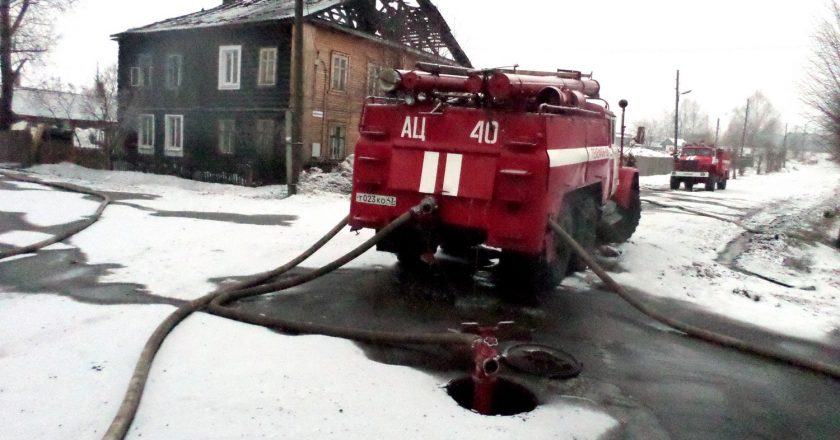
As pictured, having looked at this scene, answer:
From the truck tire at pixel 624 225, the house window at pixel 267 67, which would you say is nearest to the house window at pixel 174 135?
the house window at pixel 267 67

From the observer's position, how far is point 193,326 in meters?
5.57

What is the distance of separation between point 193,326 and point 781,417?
15.6ft

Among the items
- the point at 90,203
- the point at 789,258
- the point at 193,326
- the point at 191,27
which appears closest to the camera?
the point at 193,326

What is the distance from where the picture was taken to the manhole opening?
181 inches

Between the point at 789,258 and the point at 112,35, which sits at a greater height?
the point at 112,35

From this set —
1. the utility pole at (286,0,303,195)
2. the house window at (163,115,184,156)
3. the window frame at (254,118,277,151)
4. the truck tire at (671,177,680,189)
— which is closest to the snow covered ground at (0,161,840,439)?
the utility pole at (286,0,303,195)

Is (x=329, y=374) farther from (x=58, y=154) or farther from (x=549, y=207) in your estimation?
(x=58, y=154)

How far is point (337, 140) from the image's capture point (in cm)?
2522

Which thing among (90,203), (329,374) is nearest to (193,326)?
(329,374)

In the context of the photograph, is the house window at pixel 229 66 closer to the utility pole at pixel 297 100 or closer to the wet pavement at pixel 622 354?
the utility pole at pixel 297 100

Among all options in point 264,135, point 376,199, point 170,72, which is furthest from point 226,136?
point 376,199

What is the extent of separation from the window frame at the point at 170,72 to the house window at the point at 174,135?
130 cm

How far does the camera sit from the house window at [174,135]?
26.6 m

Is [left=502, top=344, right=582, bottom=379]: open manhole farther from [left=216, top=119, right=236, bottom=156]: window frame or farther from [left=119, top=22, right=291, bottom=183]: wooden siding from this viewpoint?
[left=216, top=119, right=236, bottom=156]: window frame
